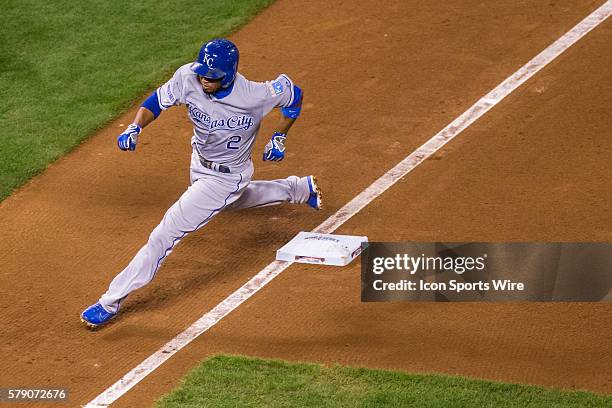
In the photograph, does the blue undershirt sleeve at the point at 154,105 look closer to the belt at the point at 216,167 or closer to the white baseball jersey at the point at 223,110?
the white baseball jersey at the point at 223,110

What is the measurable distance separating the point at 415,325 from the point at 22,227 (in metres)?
3.33

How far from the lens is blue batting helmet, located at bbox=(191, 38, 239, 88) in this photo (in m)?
8.44

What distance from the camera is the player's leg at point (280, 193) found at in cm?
954

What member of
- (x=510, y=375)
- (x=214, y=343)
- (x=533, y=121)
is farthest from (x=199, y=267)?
(x=533, y=121)

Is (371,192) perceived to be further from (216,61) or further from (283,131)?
(216,61)

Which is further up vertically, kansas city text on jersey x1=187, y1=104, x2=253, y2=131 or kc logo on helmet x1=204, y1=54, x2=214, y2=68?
kc logo on helmet x1=204, y1=54, x2=214, y2=68

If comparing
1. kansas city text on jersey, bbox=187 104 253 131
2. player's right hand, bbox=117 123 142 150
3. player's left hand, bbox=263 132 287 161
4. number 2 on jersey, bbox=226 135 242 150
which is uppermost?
kansas city text on jersey, bbox=187 104 253 131

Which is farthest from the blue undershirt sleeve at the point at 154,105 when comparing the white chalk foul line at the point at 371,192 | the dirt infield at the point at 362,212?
the white chalk foul line at the point at 371,192

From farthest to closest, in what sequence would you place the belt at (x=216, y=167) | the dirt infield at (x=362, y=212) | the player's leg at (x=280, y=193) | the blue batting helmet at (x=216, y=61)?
1. the player's leg at (x=280, y=193)
2. the belt at (x=216, y=167)
3. the blue batting helmet at (x=216, y=61)
4. the dirt infield at (x=362, y=212)

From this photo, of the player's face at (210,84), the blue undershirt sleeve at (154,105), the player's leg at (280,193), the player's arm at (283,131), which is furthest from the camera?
the player's leg at (280,193)

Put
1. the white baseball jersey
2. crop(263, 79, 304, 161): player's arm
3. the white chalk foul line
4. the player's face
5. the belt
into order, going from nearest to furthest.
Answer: the white chalk foul line, the player's face, the white baseball jersey, the belt, crop(263, 79, 304, 161): player's arm

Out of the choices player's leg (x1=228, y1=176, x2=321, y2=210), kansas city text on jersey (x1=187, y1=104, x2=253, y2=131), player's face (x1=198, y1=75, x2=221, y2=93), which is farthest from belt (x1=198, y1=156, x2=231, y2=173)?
player's face (x1=198, y1=75, x2=221, y2=93)

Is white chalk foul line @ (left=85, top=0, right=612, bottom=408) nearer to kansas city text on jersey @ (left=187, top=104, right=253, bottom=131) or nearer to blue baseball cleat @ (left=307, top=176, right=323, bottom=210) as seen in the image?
blue baseball cleat @ (left=307, top=176, right=323, bottom=210)

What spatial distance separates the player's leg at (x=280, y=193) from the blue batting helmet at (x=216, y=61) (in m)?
1.27
